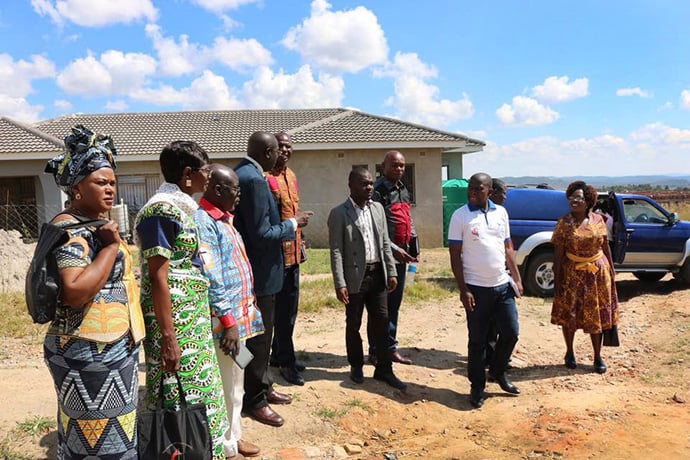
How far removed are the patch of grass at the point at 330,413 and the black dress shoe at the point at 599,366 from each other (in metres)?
2.95

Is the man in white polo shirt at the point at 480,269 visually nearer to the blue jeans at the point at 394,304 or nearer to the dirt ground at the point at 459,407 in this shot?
the dirt ground at the point at 459,407

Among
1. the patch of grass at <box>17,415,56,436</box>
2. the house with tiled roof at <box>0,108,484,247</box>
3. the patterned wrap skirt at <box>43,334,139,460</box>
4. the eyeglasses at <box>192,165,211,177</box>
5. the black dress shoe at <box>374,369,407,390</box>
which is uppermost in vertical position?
the house with tiled roof at <box>0,108,484,247</box>

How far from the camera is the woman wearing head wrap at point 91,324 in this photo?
2197 mm

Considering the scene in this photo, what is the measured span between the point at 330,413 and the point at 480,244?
1917 mm

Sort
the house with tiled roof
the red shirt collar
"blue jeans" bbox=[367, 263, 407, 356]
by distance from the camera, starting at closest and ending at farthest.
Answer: the red shirt collar, "blue jeans" bbox=[367, 263, 407, 356], the house with tiled roof

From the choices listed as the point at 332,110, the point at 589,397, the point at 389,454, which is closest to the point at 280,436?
the point at 389,454

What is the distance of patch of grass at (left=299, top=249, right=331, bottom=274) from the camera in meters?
11.7

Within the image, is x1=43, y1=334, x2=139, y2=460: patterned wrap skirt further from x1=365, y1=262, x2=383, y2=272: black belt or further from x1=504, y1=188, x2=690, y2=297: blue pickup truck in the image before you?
x1=504, y1=188, x2=690, y2=297: blue pickup truck

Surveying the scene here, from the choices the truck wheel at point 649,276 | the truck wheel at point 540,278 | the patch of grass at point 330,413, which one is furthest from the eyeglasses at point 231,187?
the truck wheel at point 649,276

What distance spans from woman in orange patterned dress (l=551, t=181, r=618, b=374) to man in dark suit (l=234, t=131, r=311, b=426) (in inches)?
119

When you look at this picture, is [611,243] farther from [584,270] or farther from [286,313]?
[286,313]

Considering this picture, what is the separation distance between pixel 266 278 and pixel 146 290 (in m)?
1.17

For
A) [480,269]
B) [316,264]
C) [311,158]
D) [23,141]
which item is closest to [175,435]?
[480,269]

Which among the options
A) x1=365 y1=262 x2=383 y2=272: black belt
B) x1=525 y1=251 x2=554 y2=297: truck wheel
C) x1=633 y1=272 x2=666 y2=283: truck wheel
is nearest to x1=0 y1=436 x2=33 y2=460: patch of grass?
→ x1=365 y1=262 x2=383 y2=272: black belt
